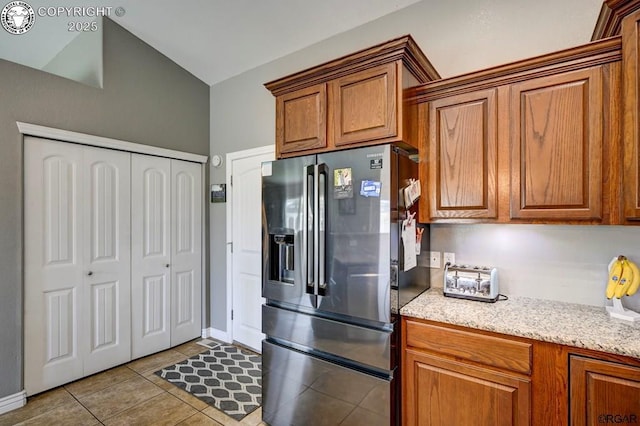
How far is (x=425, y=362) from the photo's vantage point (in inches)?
66.2

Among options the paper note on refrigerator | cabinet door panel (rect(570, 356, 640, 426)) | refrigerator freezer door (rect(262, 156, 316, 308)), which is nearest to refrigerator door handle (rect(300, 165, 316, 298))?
refrigerator freezer door (rect(262, 156, 316, 308))

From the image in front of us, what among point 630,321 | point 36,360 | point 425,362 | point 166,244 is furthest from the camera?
point 166,244

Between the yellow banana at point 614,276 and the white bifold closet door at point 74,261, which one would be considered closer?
the yellow banana at point 614,276

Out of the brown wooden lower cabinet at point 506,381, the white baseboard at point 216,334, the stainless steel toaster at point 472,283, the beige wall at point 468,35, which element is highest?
the beige wall at point 468,35

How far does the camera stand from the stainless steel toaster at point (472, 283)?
6.04 ft

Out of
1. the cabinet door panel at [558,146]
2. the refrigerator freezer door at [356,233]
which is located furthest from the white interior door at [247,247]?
the cabinet door panel at [558,146]

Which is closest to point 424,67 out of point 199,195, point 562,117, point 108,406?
point 562,117

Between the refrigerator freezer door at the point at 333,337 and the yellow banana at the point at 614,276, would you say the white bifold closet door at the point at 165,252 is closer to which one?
the refrigerator freezer door at the point at 333,337

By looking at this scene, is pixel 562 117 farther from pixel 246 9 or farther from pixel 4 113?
pixel 4 113

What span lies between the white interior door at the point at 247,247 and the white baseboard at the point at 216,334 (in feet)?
0.34

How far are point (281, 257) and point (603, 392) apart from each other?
5.52ft

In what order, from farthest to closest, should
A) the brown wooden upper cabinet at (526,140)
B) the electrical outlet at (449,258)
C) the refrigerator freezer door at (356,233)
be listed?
the electrical outlet at (449,258) < the refrigerator freezer door at (356,233) < the brown wooden upper cabinet at (526,140)

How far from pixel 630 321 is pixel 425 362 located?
A: 38.5 inches

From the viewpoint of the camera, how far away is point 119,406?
2367 mm
